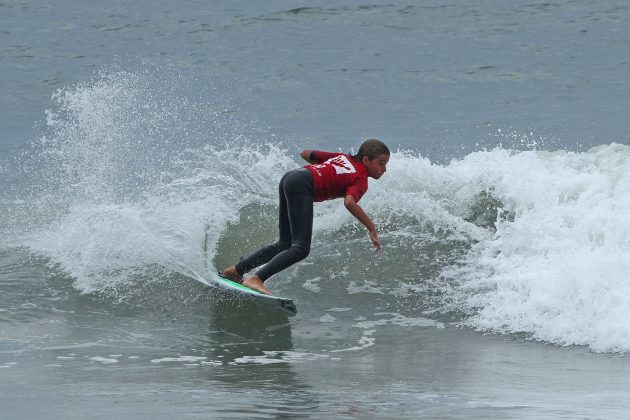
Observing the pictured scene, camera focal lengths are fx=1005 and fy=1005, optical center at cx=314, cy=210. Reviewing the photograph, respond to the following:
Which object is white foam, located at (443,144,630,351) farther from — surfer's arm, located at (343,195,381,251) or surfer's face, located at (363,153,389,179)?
surfer's face, located at (363,153,389,179)

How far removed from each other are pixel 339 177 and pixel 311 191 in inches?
12.4

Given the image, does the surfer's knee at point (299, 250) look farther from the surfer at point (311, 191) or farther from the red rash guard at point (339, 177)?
the red rash guard at point (339, 177)

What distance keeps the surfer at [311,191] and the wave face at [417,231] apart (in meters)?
1.09

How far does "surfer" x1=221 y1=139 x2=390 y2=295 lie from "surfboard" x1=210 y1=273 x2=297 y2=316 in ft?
0.18

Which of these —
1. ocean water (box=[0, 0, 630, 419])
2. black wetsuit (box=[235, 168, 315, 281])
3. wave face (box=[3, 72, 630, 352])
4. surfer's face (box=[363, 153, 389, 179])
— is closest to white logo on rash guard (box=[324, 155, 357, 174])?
surfer's face (box=[363, 153, 389, 179])

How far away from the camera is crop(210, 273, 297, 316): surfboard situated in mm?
8312

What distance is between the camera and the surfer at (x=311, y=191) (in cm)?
806

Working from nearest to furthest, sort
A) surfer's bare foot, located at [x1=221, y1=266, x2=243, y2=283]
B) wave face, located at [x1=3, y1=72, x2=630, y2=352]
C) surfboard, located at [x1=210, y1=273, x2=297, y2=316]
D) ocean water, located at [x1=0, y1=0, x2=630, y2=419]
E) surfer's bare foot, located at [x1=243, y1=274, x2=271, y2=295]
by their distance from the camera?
ocean water, located at [x1=0, y1=0, x2=630, y2=419] < surfboard, located at [x1=210, y1=273, x2=297, y2=316] < surfer's bare foot, located at [x1=243, y1=274, x2=271, y2=295] < wave face, located at [x1=3, y1=72, x2=630, y2=352] < surfer's bare foot, located at [x1=221, y1=266, x2=243, y2=283]

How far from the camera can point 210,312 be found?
8797 millimetres

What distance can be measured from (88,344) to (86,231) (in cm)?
271

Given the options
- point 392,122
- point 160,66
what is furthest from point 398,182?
point 160,66

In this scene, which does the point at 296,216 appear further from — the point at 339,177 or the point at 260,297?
the point at 260,297

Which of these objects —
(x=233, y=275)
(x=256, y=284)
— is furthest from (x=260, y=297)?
(x=233, y=275)

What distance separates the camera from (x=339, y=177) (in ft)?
26.7
